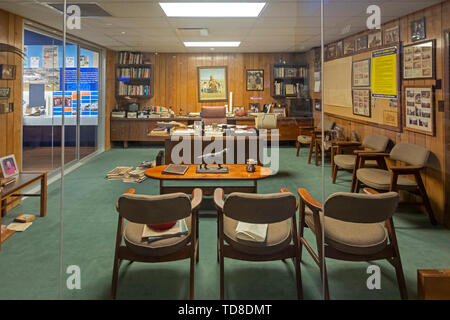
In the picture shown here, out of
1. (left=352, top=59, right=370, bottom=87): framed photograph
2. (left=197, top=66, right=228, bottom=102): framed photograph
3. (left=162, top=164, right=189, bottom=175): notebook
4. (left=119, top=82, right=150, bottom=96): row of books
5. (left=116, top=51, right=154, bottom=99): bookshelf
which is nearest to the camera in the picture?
(left=352, top=59, right=370, bottom=87): framed photograph

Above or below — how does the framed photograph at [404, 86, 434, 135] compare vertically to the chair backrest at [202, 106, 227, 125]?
below

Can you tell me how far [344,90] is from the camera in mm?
2703

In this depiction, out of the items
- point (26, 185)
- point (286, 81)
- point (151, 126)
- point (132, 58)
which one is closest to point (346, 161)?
point (286, 81)

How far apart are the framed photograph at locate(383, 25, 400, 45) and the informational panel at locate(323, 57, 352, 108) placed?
0.98ft

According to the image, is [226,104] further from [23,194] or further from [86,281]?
[86,281]

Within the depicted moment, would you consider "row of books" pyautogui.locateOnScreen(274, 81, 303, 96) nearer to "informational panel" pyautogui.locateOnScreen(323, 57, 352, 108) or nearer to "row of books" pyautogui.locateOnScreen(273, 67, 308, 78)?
"row of books" pyautogui.locateOnScreen(273, 67, 308, 78)

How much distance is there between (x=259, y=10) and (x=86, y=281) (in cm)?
331

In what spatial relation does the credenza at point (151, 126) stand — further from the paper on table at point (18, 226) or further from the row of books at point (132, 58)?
the paper on table at point (18, 226)

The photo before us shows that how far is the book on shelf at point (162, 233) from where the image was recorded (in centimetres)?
176

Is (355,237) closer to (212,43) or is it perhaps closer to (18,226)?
(18,226)

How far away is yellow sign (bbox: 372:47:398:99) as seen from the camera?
2.31m

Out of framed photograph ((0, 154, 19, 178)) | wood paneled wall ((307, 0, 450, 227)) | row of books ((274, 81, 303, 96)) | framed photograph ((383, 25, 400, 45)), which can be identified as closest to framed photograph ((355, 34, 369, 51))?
A: framed photograph ((383, 25, 400, 45))

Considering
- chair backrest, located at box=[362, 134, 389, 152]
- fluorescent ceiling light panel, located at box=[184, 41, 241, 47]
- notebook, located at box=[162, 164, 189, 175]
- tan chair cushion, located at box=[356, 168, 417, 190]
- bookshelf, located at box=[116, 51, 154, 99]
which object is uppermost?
fluorescent ceiling light panel, located at box=[184, 41, 241, 47]

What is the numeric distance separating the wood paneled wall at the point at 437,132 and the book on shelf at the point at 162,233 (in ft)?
5.98
